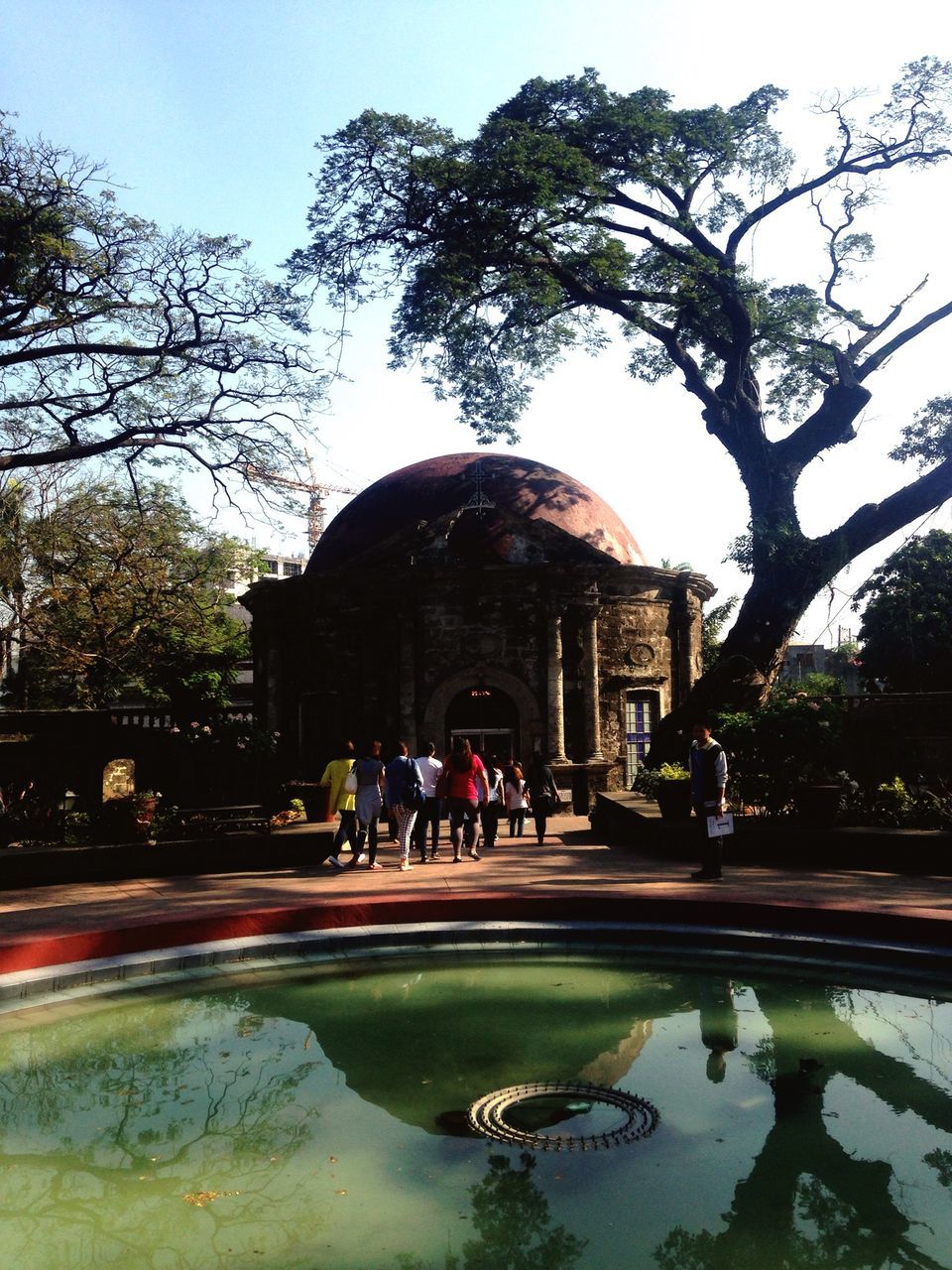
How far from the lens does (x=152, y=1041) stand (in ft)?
19.9

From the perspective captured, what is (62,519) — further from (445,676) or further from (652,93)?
(652,93)

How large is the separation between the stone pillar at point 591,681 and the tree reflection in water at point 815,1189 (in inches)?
681

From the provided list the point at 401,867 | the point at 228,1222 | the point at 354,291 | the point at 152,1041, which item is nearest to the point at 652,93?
the point at 354,291

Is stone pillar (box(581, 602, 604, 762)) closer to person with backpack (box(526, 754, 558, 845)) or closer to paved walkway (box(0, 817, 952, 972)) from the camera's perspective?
person with backpack (box(526, 754, 558, 845))

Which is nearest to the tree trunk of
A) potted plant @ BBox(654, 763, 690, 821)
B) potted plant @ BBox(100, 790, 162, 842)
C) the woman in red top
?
potted plant @ BBox(654, 763, 690, 821)

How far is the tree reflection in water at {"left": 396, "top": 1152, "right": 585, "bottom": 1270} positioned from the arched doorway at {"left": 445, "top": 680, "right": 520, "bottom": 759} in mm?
18872

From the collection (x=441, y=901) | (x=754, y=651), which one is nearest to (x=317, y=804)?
(x=441, y=901)

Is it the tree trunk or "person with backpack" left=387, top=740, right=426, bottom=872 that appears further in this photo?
the tree trunk

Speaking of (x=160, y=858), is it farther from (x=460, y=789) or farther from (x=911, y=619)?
(x=911, y=619)

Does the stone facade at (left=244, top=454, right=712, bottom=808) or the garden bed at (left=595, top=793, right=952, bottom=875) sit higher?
the stone facade at (left=244, top=454, right=712, bottom=808)

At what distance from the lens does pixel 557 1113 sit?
15.8 feet

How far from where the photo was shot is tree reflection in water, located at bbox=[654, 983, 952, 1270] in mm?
3539

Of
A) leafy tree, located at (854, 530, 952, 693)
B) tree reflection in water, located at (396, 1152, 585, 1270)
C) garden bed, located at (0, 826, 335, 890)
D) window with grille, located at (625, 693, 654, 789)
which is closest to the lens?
tree reflection in water, located at (396, 1152, 585, 1270)

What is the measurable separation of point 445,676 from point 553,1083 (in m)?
17.9
